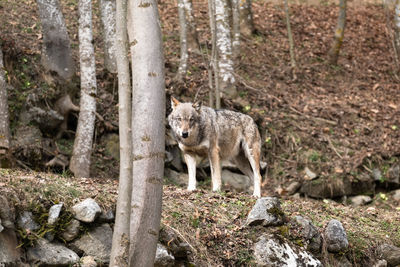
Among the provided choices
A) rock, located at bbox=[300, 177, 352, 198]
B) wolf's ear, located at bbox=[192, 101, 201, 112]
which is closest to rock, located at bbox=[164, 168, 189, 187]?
wolf's ear, located at bbox=[192, 101, 201, 112]

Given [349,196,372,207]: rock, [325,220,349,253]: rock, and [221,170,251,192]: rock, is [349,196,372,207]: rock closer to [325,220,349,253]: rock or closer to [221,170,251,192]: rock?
[221,170,251,192]: rock

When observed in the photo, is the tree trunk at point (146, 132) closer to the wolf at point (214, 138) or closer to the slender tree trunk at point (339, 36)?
the wolf at point (214, 138)

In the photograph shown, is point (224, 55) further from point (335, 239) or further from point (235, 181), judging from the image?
point (335, 239)

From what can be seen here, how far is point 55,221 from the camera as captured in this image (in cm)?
611

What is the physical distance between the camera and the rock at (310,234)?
25.7 ft

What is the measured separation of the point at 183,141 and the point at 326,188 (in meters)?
5.15

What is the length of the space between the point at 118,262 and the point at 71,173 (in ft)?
19.2

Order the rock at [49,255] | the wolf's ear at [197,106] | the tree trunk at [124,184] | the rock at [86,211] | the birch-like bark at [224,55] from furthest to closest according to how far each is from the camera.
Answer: the birch-like bark at [224,55] → the wolf's ear at [197,106] → the rock at [86,211] → the rock at [49,255] → the tree trunk at [124,184]

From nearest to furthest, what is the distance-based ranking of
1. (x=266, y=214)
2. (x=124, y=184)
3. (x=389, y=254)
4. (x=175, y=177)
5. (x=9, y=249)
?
1. (x=124, y=184)
2. (x=9, y=249)
3. (x=266, y=214)
4. (x=389, y=254)
5. (x=175, y=177)

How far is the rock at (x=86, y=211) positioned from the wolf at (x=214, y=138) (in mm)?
3139

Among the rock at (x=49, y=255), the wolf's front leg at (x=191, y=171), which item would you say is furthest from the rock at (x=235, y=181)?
the rock at (x=49, y=255)

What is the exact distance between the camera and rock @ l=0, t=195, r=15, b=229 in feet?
18.6

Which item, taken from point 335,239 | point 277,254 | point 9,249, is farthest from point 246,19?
point 9,249

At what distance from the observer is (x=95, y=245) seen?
6.26m
